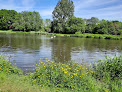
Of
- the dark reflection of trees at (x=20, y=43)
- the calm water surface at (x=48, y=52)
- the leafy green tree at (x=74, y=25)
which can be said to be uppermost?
the leafy green tree at (x=74, y=25)

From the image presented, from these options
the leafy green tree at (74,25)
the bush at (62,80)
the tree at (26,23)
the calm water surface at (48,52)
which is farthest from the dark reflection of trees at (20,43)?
the tree at (26,23)

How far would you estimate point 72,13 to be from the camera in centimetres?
8350

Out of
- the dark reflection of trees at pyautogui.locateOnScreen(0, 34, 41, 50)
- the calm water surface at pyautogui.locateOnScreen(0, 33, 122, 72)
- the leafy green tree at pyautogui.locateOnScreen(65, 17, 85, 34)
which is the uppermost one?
the leafy green tree at pyautogui.locateOnScreen(65, 17, 85, 34)

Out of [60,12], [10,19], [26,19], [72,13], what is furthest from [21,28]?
[72,13]

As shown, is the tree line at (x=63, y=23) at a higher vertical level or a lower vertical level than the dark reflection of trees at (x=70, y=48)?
higher

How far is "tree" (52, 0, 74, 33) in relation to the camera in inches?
3169

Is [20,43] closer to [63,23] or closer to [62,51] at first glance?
[62,51]

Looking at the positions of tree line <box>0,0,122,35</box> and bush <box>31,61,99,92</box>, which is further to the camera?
tree line <box>0,0,122,35</box>

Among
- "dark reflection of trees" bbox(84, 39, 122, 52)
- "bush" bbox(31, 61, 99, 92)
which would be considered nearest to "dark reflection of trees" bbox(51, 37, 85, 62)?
"bush" bbox(31, 61, 99, 92)

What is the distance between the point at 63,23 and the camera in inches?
3179

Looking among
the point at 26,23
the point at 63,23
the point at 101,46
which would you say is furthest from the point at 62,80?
the point at 26,23

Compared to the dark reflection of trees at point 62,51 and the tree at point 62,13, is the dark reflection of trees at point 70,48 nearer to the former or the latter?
the dark reflection of trees at point 62,51

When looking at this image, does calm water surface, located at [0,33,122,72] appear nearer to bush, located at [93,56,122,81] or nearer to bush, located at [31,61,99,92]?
bush, located at [93,56,122,81]

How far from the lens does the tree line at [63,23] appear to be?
7369 cm
